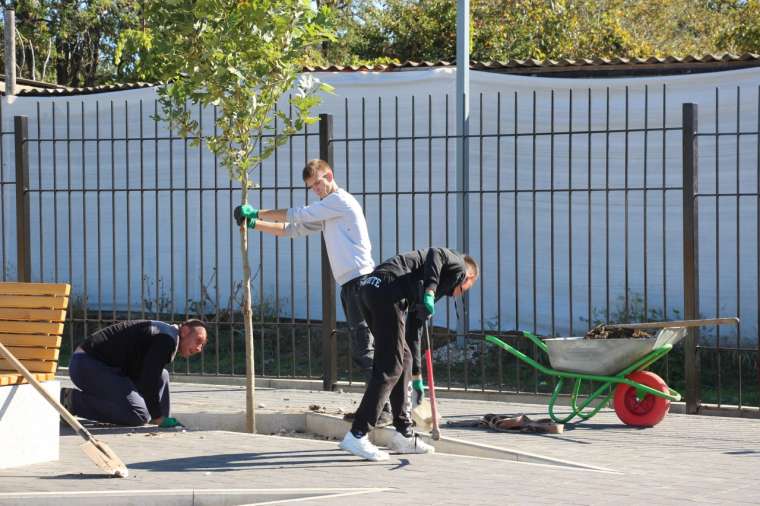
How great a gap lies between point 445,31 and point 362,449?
16.7 metres

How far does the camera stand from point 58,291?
7961 mm

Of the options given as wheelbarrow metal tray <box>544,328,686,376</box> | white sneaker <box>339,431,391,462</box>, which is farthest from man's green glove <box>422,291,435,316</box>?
wheelbarrow metal tray <box>544,328,686,376</box>

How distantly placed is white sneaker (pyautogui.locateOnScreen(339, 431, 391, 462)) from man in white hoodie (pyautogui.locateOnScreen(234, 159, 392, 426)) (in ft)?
2.49

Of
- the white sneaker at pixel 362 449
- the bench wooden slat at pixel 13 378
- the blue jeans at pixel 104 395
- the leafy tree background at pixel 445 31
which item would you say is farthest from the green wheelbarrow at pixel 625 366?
the leafy tree background at pixel 445 31

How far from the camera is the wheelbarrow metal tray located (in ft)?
27.9

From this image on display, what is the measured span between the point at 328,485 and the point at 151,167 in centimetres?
961

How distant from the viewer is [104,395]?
855 cm

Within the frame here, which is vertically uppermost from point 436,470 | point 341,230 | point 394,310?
point 341,230

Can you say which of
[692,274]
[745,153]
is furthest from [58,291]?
[745,153]

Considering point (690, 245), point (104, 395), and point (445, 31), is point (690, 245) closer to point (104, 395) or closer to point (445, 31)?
point (104, 395)

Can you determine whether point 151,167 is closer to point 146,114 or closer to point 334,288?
point 146,114

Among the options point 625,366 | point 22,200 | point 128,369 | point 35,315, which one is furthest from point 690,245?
point 22,200

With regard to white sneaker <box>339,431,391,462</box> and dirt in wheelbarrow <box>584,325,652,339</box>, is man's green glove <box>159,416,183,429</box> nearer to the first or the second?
white sneaker <box>339,431,391,462</box>

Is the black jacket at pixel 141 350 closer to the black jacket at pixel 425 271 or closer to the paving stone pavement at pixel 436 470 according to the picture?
the paving stone pavement at pixel 436 470
